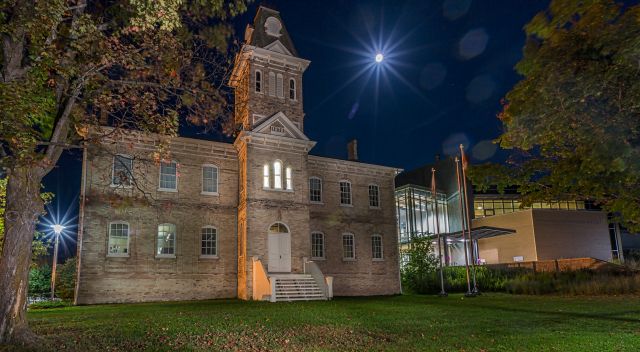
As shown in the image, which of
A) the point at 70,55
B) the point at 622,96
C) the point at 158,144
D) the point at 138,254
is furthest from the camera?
the point at 138,254

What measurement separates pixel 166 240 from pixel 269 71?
35.2 ft

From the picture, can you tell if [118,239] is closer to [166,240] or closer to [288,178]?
[166,240]

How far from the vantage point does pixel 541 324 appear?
39.0 ft

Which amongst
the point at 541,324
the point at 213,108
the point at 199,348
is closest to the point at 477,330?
the point at 541,324

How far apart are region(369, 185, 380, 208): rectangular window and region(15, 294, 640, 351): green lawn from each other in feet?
48.7

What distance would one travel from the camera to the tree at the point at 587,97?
243 inches

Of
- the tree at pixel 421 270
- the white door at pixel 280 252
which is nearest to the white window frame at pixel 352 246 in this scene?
the tree at pixel 421 270

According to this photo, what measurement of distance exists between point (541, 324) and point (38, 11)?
13163mm

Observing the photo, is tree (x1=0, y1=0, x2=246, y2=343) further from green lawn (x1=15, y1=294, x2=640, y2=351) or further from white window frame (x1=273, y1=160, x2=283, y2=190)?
white window frame (x1=273, y1=160, x2=283, y2=190)

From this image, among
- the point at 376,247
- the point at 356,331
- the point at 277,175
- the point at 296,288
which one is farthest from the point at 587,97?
the point at 376,247

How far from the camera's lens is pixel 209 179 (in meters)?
24.3

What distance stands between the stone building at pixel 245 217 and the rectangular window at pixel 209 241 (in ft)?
0.17

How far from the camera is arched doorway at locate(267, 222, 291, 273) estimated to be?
23.2 m

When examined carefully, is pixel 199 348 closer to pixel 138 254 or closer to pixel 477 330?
pixel 477 330
